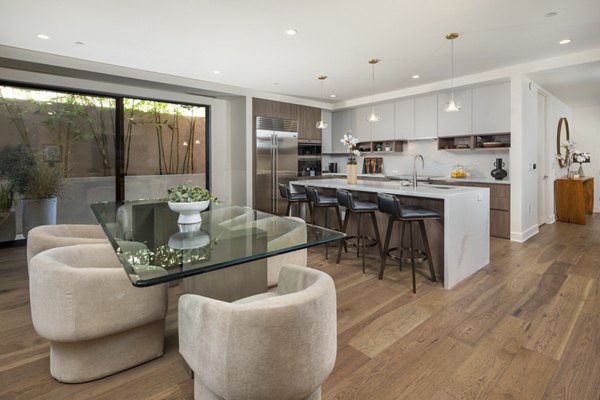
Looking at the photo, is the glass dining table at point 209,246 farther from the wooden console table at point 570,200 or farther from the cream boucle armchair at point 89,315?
the wooden console table at point 570,200

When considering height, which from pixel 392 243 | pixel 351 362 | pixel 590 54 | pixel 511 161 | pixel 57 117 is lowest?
pixel 351 362

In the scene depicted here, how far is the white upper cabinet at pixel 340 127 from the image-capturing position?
25.0 ft

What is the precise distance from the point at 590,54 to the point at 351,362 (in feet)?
16.1

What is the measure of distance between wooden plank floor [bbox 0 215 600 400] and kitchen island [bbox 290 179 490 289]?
0.17 meters

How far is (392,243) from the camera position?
389cm

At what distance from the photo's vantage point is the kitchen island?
3.12m

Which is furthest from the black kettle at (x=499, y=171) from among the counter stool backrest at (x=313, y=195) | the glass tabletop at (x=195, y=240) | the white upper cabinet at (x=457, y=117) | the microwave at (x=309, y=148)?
the glass tabletop at (x=195, y=240)

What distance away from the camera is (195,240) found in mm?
1789

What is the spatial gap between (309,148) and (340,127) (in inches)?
44.0

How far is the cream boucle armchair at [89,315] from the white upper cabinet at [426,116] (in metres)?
5.66

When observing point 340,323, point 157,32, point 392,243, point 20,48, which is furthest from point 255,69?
point 340,323

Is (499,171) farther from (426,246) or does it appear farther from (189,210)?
(189,210)

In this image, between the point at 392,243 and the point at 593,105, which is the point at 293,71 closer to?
the point at 392,243

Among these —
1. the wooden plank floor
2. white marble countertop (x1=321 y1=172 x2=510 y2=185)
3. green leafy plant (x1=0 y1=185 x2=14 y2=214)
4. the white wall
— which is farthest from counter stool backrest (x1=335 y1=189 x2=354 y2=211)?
the white wall
